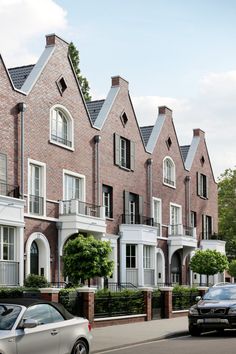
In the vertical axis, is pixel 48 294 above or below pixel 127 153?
below

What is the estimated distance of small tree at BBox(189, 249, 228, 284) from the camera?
4056 cm

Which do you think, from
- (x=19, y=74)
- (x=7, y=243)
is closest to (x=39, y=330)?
(x=7, y=243)

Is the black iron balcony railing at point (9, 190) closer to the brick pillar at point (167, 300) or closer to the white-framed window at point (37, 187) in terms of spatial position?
the white-framed window at point (37, 187)

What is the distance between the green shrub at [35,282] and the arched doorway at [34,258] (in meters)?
1.53

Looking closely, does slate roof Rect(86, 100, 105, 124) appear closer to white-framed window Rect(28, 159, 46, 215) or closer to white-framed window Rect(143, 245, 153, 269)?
white-framed window Rect(28, 159, 46, 215)

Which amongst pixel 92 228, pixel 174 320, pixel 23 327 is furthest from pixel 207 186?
pixel 23 327

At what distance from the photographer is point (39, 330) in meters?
11.4

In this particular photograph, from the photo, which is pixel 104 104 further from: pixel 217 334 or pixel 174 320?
pixel 217 334

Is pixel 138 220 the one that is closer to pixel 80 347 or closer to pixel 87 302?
pixel 87 302

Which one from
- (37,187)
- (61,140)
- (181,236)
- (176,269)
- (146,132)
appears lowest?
(176,269)

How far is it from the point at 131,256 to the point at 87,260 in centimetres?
1066

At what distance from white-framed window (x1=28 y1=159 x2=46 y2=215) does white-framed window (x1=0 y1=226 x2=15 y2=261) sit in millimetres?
1886

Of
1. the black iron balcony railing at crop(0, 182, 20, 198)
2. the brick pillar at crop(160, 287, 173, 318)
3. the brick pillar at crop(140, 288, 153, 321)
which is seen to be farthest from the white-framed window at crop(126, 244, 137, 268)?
the brick pillar at crop(140, 288, 153, 321)

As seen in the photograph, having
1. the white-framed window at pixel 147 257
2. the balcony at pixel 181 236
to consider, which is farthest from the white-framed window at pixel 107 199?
the balcony at pixel 181 236
